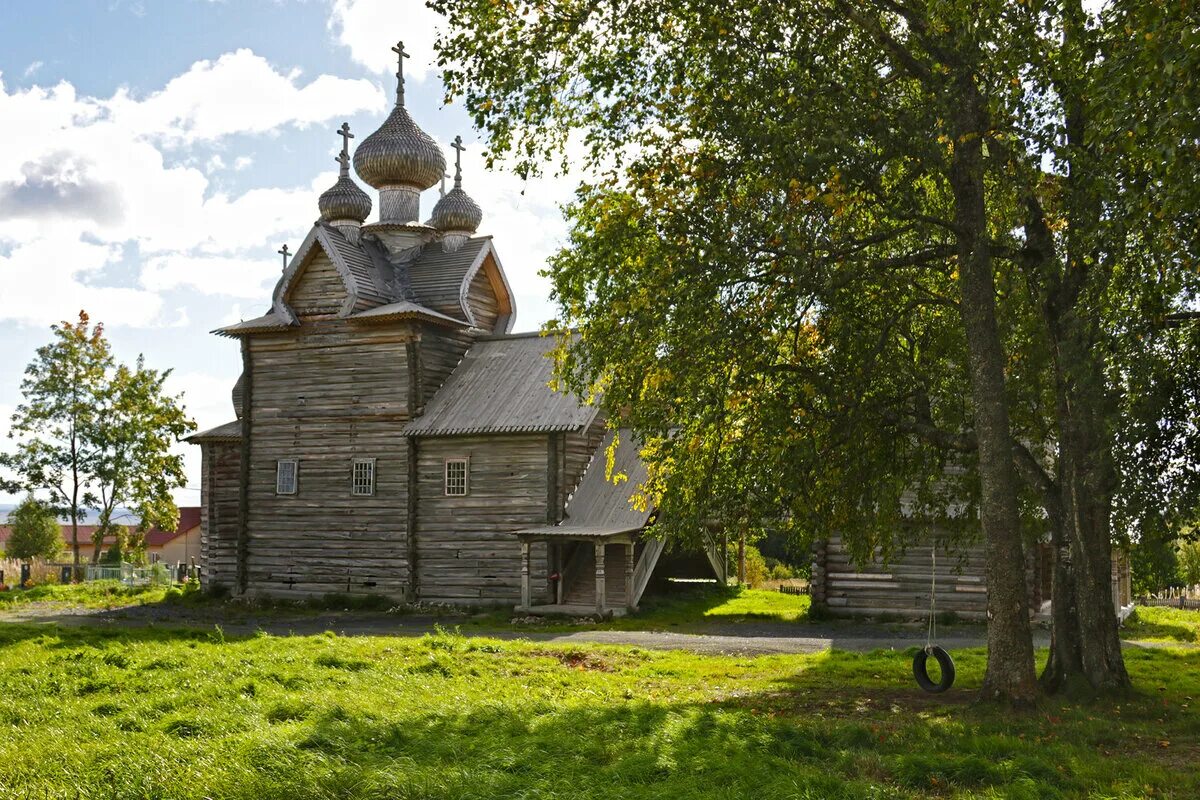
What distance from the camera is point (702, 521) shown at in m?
17.8

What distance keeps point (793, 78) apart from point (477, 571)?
21.1 meters

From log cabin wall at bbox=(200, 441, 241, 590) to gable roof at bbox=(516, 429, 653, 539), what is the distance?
1249 cm

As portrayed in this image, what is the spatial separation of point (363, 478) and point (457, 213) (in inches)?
398

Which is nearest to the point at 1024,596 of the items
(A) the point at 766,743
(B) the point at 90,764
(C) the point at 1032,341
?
(C) the point at 1032,341

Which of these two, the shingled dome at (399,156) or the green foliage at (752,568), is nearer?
the shingled dome at (399,156)

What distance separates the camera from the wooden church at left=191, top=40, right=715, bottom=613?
33.0 metres

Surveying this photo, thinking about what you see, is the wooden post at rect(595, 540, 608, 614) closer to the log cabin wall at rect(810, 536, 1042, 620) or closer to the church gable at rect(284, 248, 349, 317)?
the log cabin wall at rect(810, 536, 1042, 620)

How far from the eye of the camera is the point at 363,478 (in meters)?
35.8

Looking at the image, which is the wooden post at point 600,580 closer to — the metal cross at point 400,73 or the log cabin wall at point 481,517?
the log cabin wall at point 481,517

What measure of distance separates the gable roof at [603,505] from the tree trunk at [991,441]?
50.6ft

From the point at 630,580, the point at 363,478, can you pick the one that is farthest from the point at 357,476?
the point at 630,580

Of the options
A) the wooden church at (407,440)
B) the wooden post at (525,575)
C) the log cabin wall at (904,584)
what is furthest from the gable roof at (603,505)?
the log cabin wall at (904,584)

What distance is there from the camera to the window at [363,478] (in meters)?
35.6

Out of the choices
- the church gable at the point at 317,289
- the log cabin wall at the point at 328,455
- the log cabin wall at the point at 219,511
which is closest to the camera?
the log cabin wall at the point at 328,455
